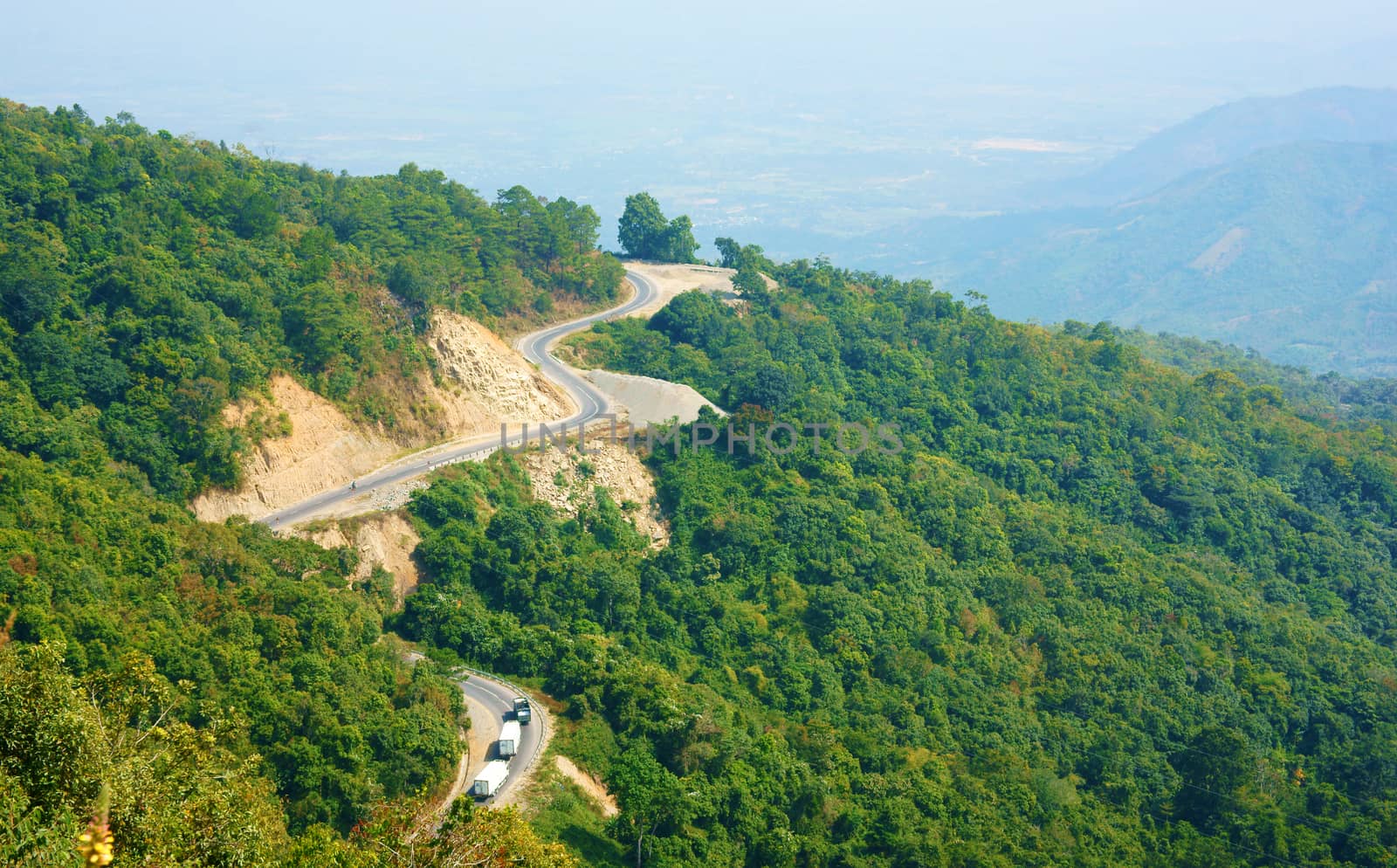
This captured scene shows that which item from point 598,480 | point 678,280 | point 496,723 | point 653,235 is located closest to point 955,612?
point 598,480

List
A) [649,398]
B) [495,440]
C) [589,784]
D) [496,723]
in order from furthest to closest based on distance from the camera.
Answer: [649,398]
[495,440]
[496,723]
[589,784]

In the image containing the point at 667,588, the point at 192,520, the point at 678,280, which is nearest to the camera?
the point at 192,520

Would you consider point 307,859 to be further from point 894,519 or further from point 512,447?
point 894,519

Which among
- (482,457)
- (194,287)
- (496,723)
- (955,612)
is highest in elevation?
(194,287)

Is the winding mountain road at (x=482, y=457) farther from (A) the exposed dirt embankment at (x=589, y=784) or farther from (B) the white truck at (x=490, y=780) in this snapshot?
(A) the exposed dirt embankment at (x=589, y=784)

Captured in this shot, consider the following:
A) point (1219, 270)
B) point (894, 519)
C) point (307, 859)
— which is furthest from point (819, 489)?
point (1219, 270)

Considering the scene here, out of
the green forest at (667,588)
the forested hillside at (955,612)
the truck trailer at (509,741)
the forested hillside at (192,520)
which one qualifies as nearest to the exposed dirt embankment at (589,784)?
the green forest at (667,588)

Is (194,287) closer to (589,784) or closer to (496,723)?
(496,723)
